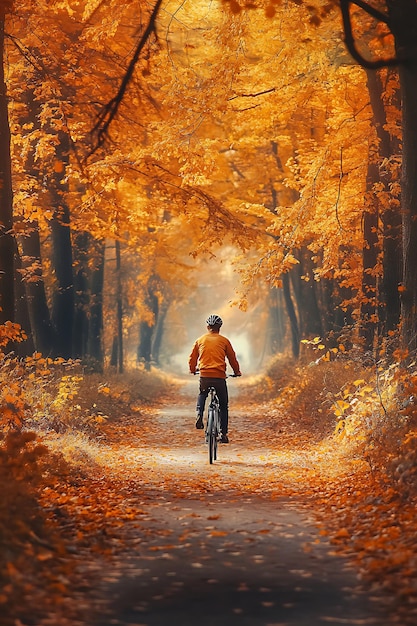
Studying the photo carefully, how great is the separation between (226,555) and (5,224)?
8.35 meters

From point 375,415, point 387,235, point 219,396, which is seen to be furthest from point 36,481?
A: point 387,235

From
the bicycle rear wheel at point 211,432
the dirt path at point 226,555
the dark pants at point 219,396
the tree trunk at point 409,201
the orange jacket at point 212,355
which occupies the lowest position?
the dirt path at point 226,555

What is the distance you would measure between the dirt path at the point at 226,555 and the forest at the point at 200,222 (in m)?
0.22

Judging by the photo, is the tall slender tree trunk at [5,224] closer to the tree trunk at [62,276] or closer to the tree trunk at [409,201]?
the tree trunk at [409,201]

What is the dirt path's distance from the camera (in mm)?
5844

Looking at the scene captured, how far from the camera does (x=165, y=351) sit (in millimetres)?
66562

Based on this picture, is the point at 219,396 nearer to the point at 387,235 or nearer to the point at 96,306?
the point at 387,235

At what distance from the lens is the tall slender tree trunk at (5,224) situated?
13844 millimetres

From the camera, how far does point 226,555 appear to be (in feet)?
24.6

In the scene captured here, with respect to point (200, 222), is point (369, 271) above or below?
below

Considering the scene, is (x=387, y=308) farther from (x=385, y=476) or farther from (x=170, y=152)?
(x=385, y=476)

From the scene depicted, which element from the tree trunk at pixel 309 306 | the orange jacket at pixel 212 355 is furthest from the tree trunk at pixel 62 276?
the tree trunk at pixel 309 306

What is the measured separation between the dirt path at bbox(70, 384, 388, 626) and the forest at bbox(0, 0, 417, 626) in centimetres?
22

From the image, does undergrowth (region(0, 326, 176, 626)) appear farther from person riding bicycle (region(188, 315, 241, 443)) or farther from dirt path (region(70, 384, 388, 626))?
person riding bicycle (region(188, 315, 241, 443))
